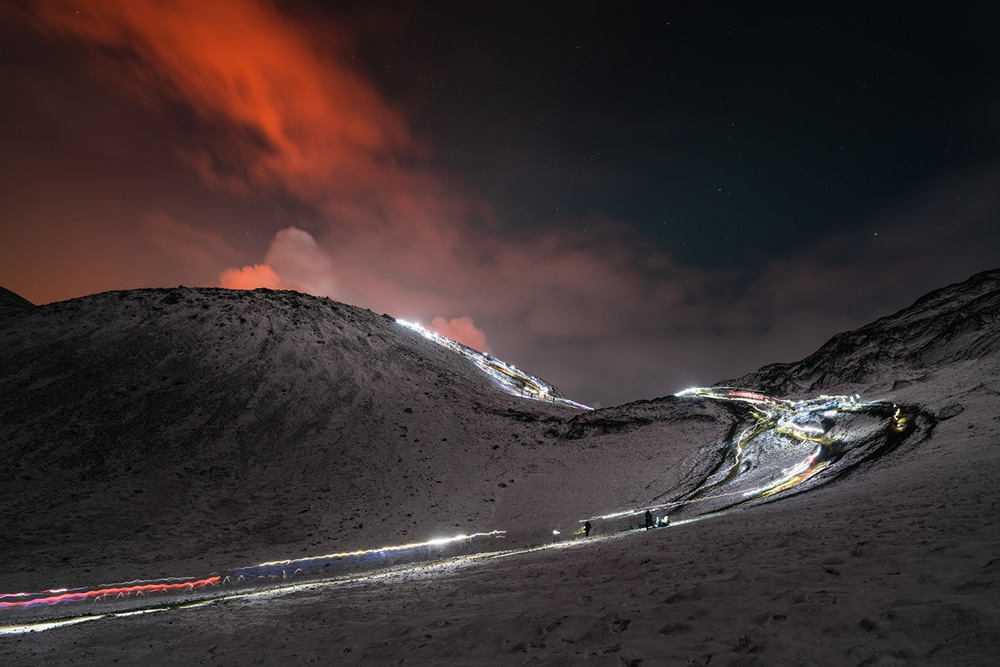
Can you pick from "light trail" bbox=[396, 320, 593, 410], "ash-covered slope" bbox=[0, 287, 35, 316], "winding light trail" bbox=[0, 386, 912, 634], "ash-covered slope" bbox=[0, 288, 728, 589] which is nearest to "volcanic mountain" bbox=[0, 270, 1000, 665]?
"ash-covered slope" bbox=[0, 288, 728, 589]

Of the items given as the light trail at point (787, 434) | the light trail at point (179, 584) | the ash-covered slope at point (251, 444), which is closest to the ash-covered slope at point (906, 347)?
the light trail at point (787, 434)

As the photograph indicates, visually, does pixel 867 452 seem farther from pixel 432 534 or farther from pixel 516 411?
pixel 516 411

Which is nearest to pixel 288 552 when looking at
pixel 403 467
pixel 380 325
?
pixel 403 467

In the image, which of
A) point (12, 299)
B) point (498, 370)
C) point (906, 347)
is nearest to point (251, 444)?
point (498, 370)

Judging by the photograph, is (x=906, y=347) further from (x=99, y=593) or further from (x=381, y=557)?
(x=99, y=593)

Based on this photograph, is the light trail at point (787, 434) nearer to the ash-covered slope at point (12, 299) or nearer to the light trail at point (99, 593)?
the light trail at point (99, 593)

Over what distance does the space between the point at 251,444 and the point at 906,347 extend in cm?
7283

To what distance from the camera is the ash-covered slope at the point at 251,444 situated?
3066 cm

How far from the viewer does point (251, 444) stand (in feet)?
141

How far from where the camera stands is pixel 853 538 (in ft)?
31.9

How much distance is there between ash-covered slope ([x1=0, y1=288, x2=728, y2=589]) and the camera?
3066 centimetres

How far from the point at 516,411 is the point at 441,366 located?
1595 centimetres

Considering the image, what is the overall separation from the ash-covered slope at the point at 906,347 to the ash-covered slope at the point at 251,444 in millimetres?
18460

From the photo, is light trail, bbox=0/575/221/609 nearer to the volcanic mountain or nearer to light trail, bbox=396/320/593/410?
the volcanic mountain
